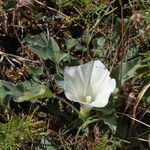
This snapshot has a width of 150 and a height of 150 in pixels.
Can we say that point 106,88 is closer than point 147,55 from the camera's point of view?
Yes

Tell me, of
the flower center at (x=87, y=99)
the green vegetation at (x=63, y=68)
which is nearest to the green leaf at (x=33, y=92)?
the green vegetation at (x=63, y=68)

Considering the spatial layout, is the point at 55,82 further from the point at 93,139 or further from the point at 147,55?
the point at 147,55

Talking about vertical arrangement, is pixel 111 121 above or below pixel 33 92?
below

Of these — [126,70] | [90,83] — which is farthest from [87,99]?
[126,70]

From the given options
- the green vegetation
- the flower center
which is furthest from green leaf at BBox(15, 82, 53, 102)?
the flower center

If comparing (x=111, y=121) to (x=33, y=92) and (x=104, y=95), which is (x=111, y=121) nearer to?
(x=104, y=95)

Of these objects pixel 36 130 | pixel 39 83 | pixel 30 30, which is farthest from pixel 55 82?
pixel 30 30

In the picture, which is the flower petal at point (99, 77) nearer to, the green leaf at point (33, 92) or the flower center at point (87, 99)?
the flower center at point (87, 99)
